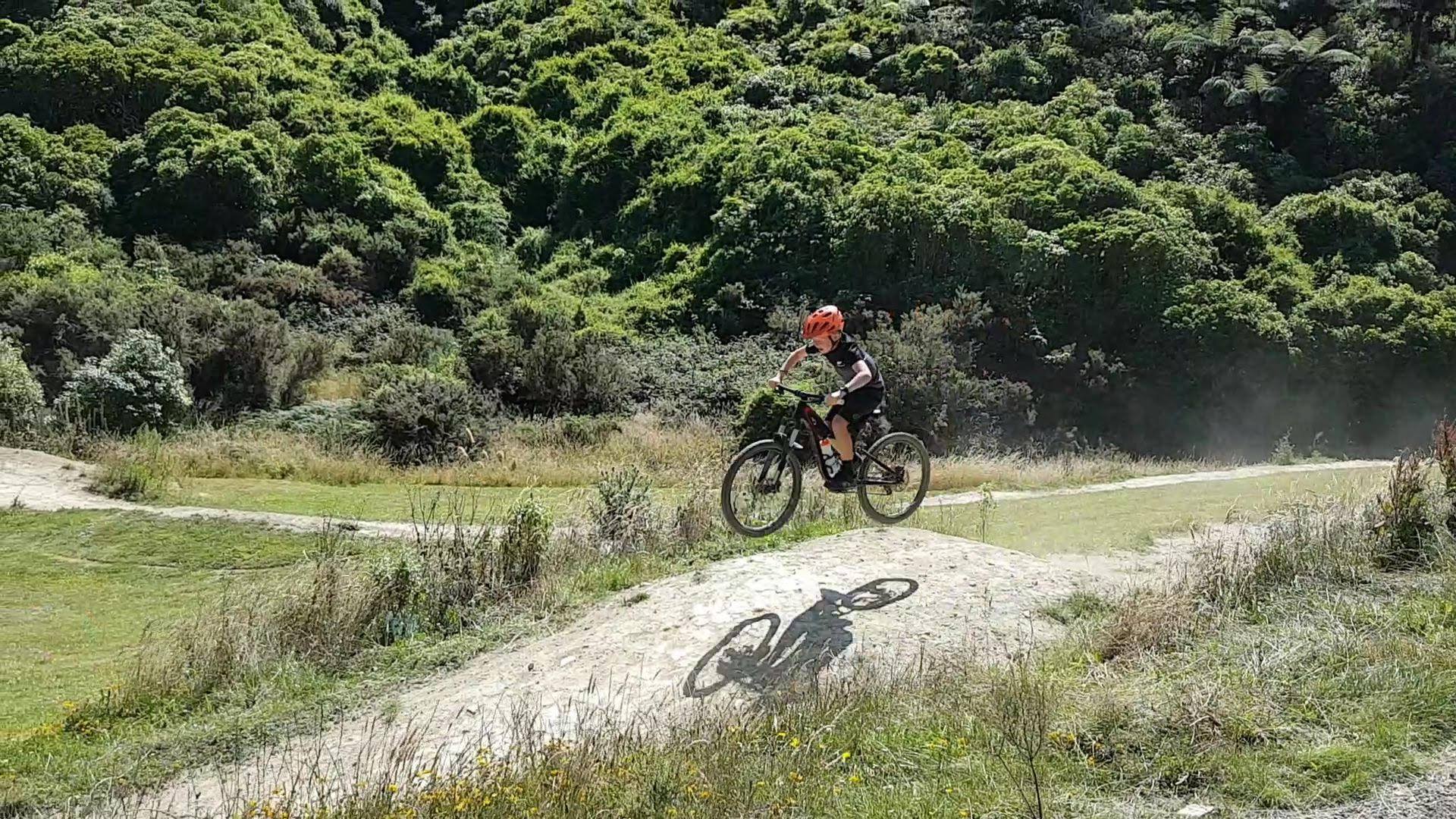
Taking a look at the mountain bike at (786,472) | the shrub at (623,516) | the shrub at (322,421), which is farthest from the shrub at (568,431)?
the mountain bike at (786,472)

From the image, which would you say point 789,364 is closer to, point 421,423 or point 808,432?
point 808,432

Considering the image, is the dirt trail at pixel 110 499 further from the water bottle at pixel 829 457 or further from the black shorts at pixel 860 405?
the black shorts at pixel 860 405

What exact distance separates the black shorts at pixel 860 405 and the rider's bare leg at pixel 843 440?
0.18 feet

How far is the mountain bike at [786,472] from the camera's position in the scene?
8953mm

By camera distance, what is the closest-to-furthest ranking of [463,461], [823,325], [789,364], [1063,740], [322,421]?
[1063,740] < [823,325] < [789,364] < [463,461] < [322,421]

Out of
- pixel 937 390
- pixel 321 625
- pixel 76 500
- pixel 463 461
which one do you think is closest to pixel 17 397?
pixel 76 500

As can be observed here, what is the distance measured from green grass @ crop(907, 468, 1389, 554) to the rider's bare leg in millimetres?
2000

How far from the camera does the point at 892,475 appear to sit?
957 centimetres

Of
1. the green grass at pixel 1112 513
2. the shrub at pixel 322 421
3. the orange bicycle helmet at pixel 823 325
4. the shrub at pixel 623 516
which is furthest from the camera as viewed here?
the shrub at pixel 322 421

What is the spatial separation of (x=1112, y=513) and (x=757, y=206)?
26.7 metres

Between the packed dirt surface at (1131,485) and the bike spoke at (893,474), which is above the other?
the bike spoke at (893,474)

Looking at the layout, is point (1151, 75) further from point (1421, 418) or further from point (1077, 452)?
point (1077, 452)

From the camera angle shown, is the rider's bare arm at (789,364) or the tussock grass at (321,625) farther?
the rider's bare arm at (789,364)

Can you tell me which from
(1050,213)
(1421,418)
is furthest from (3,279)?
(1421,418)
